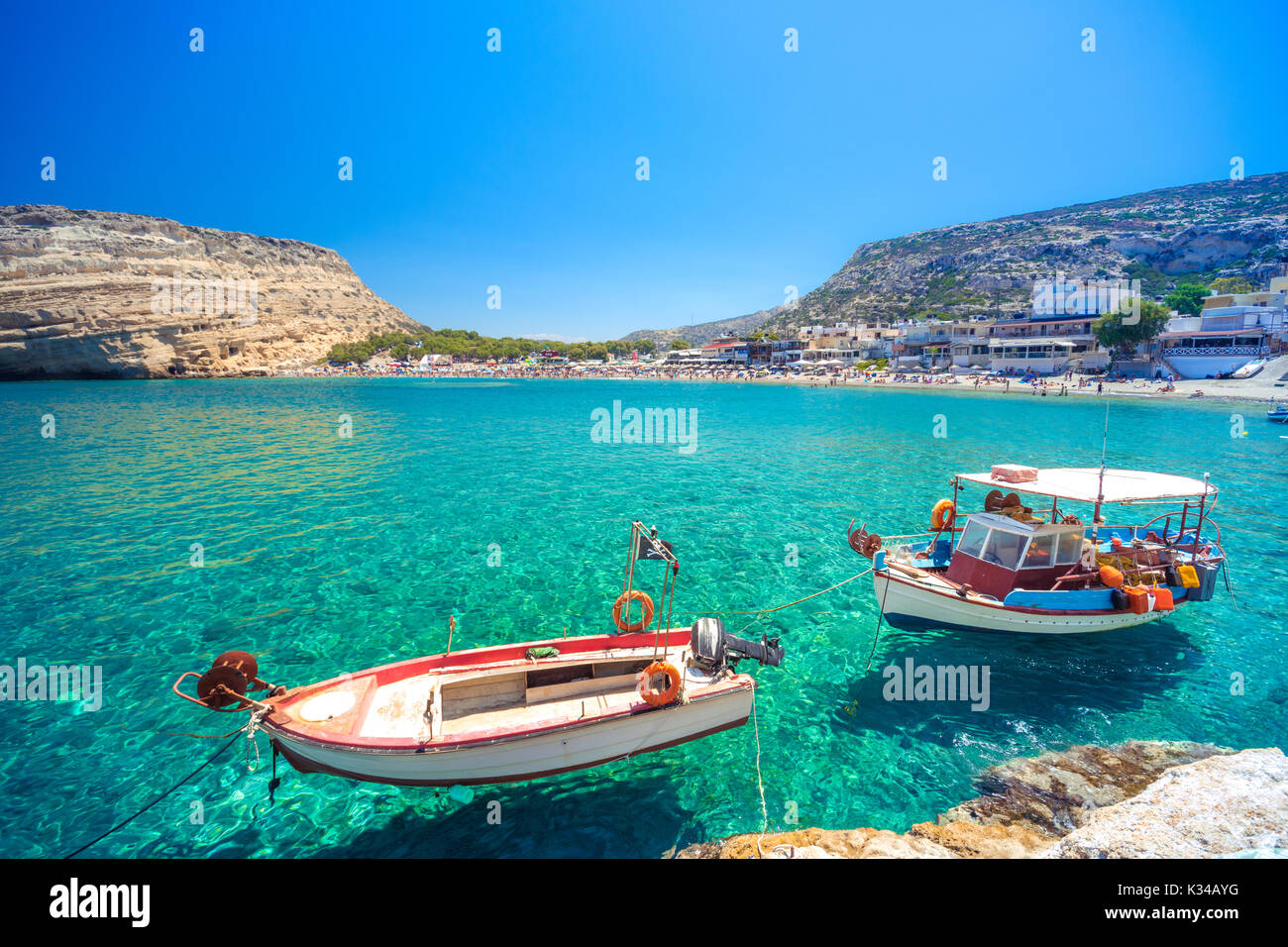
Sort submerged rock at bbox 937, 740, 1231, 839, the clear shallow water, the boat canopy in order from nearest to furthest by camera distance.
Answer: submerged rock at bbox 937, 740, 1231, 839, the clear shallow water, the boat canopy

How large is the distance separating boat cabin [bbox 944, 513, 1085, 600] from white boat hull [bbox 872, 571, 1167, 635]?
0.59 meters

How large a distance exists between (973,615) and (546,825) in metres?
10.0

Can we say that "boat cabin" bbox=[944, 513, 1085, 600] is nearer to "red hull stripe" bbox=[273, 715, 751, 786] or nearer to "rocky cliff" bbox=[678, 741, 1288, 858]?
"rocky cliff" bbox=[678, 741, 1288, 858]

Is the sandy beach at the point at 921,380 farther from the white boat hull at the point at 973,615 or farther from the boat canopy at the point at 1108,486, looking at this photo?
the white boat hull at the point at 973,615

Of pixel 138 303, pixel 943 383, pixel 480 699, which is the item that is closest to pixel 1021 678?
pixel 480 699

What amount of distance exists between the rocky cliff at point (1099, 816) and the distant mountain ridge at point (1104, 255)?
160 m

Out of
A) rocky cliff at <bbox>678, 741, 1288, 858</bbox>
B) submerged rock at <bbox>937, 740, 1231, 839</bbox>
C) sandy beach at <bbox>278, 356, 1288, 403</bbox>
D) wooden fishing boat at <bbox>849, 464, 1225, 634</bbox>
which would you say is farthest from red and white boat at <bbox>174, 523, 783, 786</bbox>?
sandy beach at <bbox>278, 356, 1288, 403</bbox>

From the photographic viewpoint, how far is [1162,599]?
38.2 feet

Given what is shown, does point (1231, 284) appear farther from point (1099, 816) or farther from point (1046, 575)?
point (1099, 816)

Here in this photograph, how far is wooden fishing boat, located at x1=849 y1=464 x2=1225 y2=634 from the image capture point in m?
11.6

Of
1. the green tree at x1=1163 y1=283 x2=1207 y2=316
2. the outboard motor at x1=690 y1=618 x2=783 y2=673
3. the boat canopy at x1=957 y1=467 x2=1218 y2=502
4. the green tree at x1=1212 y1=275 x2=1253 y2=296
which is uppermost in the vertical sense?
the green tree at x1=1212 y1=275 x2=1253 y2=296
